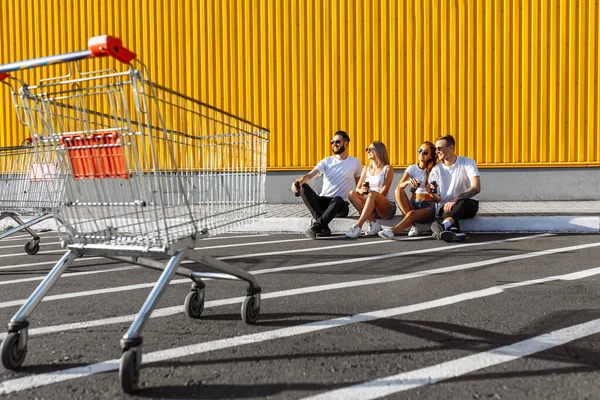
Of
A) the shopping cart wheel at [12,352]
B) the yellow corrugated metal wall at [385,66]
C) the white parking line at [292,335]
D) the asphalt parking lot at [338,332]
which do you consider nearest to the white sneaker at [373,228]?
the asphalt parking lot at [338,332]

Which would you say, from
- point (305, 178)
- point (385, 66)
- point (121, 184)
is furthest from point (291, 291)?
point (385, 66)

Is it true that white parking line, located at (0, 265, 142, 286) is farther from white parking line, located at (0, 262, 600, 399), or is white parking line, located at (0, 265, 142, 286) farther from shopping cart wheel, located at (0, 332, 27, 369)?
white parking line, located at (0, 262, 600, 399)

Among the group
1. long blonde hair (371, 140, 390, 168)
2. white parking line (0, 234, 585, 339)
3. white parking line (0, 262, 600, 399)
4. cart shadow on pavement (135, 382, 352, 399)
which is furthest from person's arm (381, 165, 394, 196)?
cart shadow on pavement (135, 382, 352, 399)

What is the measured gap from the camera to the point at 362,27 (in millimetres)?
10898

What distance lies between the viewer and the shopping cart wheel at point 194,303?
335 centimetres

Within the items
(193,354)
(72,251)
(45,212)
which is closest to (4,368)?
(72,251)

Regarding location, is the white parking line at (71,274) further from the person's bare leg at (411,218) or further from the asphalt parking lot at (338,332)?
the person's bare leg at (411,218)

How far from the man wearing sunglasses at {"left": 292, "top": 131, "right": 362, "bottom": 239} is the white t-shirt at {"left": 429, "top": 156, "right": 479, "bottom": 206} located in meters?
1.07

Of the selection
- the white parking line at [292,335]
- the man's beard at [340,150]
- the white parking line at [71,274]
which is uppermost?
the man's beard at [340,150]

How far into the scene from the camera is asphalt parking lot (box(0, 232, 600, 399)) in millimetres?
2312

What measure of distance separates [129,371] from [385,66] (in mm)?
9511

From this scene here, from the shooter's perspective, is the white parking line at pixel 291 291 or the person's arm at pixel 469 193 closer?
the white parking line at pixel 291 291

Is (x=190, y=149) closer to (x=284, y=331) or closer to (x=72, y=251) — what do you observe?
(x=72, y=251)

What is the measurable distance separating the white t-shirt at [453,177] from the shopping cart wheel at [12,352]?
18.0 ft
